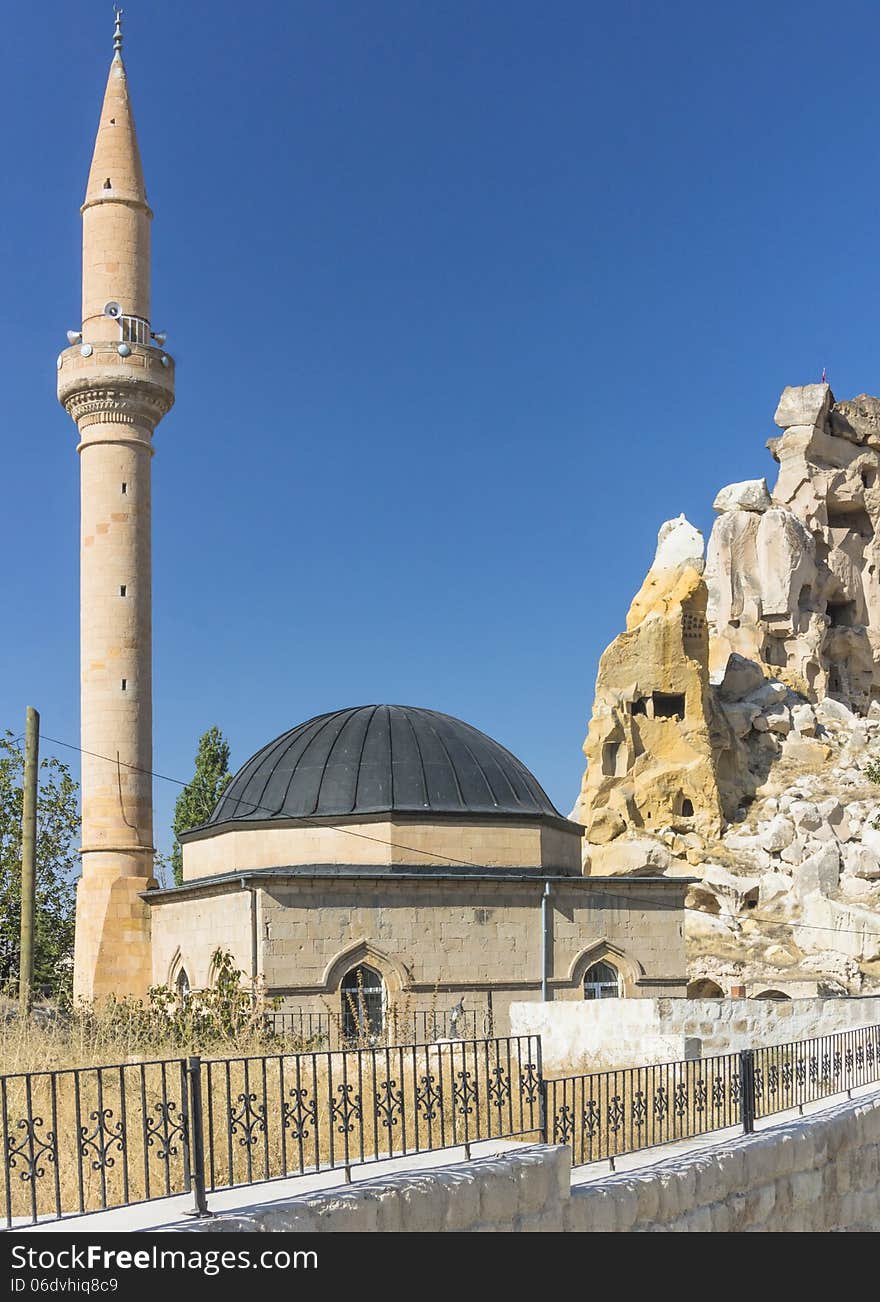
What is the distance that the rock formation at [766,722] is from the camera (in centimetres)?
3716

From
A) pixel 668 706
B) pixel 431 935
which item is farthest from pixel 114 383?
pixel 668 706

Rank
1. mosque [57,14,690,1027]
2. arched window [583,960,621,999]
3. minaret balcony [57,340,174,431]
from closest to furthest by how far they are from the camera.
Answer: mosque [57,14,690,1027] < arched window [583,960,621,999] < minaret balcony [57,340,174,431]

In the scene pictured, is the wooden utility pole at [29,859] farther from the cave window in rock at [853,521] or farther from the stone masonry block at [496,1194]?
the cave window in rock at [853,521]

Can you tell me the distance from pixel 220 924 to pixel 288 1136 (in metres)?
10.2

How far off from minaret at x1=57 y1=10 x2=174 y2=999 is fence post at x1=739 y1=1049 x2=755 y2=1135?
13.4 metres

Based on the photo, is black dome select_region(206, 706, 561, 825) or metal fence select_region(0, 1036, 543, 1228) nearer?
metal fence select_region(0, 1036, 543, 1228)

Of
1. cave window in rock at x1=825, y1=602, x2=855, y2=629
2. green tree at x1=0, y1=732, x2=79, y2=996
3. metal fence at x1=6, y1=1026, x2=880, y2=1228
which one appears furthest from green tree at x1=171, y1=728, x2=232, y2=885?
cave window in rock at x1=825, y1=602, x2=855, y2=629

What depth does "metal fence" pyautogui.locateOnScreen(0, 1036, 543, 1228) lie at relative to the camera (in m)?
5.93

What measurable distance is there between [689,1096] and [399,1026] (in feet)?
26.1

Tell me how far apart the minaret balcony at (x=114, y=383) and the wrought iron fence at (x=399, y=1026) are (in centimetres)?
1049

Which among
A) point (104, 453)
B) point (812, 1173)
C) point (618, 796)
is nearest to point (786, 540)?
point (618, 796)

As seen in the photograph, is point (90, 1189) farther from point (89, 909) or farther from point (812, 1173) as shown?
point (89, 909)

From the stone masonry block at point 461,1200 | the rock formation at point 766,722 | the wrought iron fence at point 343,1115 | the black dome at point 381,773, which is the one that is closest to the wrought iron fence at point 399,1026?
the black dome at point 381,773

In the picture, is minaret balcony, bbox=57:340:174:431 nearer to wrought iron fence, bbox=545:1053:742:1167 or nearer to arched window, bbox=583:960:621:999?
arched window, bbox=583:960:621:999
